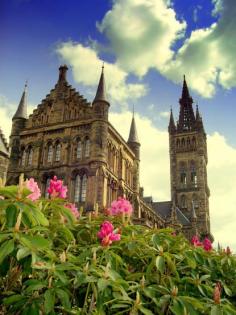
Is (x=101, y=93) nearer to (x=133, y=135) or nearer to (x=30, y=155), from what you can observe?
(x=30, y=155)

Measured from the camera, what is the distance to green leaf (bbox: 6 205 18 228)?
3117 millimetres

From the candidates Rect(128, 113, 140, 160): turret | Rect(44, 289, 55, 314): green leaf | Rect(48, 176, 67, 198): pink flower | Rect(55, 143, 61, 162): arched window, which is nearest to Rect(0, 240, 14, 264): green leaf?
Rect(44, 289, 55, 314): green leaf

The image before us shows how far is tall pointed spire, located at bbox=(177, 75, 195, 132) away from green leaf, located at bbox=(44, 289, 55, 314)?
75676 millimetres

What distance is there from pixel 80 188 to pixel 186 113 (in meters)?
57.4

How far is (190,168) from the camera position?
71938 mm

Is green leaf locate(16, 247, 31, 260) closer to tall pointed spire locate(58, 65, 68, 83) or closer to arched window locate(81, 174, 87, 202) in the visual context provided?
arched window locate(81, 174, 87, 202)

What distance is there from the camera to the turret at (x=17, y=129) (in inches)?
1258

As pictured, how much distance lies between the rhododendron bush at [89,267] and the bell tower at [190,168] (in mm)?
60387

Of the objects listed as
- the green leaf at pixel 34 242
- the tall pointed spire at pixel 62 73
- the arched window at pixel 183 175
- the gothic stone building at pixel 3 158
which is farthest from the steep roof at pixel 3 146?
the arched window at pixel 183 175

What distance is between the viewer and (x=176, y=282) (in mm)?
4328

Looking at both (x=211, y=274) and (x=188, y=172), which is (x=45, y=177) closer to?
(x=211, y=274)

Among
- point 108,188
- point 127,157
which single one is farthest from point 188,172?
point 108,188

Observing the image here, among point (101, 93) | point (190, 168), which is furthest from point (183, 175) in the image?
point (101, 93)

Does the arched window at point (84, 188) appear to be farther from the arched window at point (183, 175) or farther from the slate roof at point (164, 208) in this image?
the arched window at point (183, 175)
